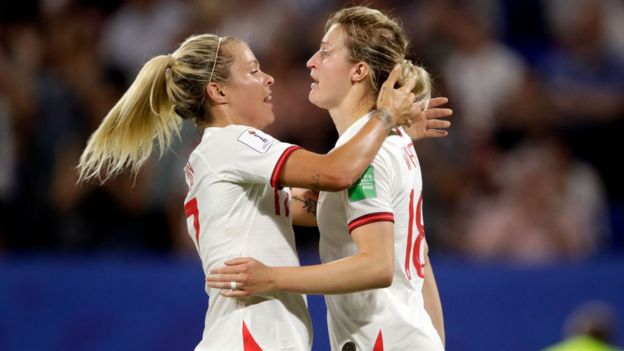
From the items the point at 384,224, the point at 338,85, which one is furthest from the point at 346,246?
the point at 338,85

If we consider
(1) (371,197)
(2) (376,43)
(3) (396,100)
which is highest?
(2) (376,43)

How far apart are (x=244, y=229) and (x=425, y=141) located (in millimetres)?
4026

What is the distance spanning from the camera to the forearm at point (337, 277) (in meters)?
3.82

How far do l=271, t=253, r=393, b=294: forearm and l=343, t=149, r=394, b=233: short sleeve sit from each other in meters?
0.14

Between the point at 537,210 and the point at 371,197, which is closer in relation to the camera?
the point at 371,197

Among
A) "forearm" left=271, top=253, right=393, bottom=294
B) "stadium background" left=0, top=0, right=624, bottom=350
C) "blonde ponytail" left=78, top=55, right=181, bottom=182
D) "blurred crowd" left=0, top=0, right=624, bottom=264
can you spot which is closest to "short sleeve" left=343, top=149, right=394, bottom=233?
"forearm" left=271, top=253, right=393, bottom=294

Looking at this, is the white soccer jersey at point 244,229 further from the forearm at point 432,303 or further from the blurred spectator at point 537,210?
the blurred spectator at point 537,210

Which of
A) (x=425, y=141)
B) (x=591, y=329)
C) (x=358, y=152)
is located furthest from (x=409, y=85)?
(x=425, y=141)

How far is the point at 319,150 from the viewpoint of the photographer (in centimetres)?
784

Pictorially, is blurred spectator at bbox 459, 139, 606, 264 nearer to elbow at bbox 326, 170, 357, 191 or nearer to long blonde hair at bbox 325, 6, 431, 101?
long blonde hair at bbox 325, 6, 431, 101

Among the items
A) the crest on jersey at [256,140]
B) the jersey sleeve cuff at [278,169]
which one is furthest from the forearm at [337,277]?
the crest on jersey at [256,140]

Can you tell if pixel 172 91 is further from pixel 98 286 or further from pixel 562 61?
pixel 562 61

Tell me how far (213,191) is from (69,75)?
5144 mm

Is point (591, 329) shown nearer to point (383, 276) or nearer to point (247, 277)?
point (383, 276)
